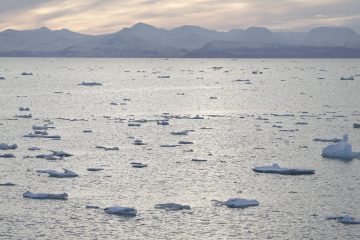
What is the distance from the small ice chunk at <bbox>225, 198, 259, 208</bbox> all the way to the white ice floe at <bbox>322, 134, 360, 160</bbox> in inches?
517

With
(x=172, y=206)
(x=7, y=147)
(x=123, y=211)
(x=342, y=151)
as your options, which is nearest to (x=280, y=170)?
(x=342, y=151)

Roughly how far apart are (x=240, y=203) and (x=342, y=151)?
1409 centimetres

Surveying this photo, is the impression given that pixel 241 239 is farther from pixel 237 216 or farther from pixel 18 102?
pixel 18 102

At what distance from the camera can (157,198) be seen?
32594mm

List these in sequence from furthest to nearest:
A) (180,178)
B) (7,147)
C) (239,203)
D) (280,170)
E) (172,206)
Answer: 1. (7,147)
2. (280,170)
3. (180,178)
4. (239,203)
5. (172,206)

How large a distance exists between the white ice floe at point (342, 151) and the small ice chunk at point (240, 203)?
13.1 metres

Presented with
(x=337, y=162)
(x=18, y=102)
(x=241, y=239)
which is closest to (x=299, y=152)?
(x=337, y=162)

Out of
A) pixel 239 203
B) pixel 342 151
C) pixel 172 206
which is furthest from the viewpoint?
pixel 342 151

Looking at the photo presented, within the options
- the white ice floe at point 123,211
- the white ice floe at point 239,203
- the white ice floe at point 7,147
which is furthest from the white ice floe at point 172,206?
the white ice floe at point 7,147

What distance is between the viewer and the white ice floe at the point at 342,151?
42.7m

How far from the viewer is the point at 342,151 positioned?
42.9m

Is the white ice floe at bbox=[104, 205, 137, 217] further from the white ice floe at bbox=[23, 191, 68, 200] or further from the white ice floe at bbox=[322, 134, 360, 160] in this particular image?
the white ice floe at bbox=[322, 134, 360, 160]

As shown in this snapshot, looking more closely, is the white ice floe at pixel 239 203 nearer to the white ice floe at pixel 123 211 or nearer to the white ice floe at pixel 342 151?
the white ice floe at pixel 123 211

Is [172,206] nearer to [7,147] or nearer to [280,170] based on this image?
[280,170]
